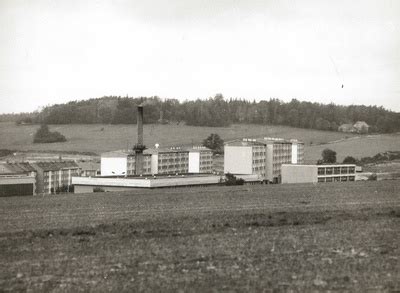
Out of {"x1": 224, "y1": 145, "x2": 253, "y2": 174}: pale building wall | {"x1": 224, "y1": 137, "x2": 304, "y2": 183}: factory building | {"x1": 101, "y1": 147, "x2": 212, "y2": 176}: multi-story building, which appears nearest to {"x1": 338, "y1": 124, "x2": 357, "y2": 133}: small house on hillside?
{"x1": 224, "y1": 137, "x2": 304, "y2": 183}: factory building

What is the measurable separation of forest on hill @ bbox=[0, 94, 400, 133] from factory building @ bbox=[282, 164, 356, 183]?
3685 centimetres

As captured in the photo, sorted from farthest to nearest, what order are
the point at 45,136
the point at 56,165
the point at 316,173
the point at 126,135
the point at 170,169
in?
the point at 126,135
the point at 45,136
the point at 170,169
the point at 56,165
the point at 316,173

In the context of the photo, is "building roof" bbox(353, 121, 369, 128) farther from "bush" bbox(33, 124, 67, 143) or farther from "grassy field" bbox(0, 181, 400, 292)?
"grassy field" bbox(0, 181, 400, 292)

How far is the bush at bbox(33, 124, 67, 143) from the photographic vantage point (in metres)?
111

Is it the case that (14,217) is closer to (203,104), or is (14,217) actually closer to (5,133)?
(5,133)

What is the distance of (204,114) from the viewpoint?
5098 inches

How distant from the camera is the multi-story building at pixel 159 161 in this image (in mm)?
80812

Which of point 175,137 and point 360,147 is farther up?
point 175,137

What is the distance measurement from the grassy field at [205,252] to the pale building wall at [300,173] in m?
56.4

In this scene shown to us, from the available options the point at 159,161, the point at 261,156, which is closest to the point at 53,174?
the point at 159,161

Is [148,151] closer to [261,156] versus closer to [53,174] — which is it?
[53,174]

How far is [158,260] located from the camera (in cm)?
1110

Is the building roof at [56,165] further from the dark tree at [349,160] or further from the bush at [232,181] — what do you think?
the dark tree at [349,160]

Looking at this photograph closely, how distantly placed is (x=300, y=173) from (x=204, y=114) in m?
56.2
